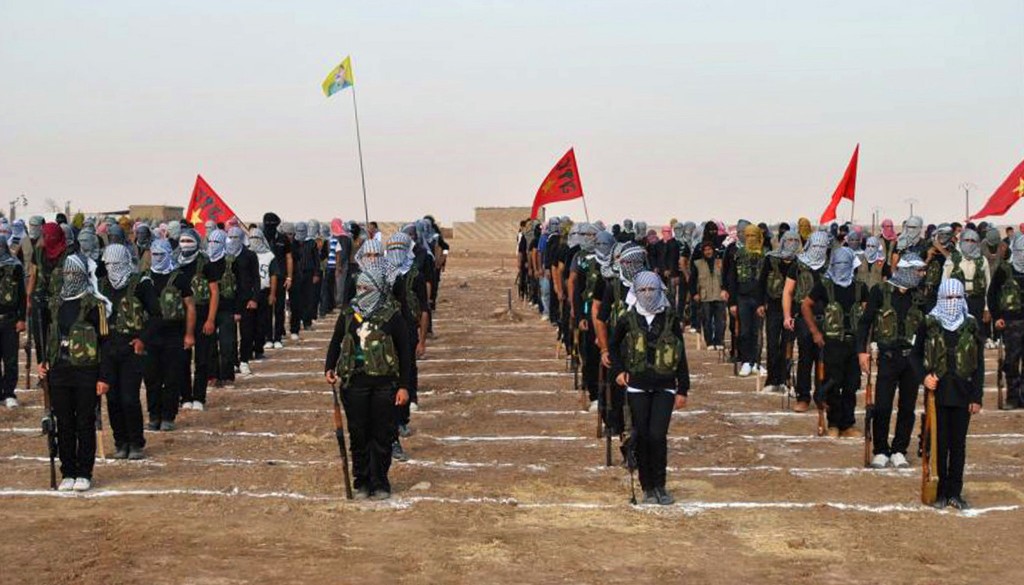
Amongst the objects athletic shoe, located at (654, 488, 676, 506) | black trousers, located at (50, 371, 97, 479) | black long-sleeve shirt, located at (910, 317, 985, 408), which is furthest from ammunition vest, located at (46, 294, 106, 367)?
black long-sleeve shirt, located at (910, 317, 985, 408)

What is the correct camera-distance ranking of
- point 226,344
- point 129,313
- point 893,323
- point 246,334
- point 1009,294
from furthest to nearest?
point 246,334, point 226,344, point 1009,294, point 129,313, point 893,323

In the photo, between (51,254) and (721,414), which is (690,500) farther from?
(51,254)

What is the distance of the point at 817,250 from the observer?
12.3m

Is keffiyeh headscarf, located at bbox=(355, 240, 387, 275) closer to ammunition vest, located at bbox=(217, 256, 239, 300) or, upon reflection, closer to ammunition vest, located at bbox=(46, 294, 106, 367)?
ammunition vest, located at bbox=(46, 294, 106, 367)

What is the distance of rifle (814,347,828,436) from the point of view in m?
12.2

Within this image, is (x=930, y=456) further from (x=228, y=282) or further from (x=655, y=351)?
(x=228, y=282)

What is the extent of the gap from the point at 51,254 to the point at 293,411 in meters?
3.74

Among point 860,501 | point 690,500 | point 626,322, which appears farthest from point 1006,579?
point 626,322

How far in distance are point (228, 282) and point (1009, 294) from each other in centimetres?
1000

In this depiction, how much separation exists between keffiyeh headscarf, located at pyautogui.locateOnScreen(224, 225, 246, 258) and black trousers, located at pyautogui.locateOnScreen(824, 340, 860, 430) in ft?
26.5

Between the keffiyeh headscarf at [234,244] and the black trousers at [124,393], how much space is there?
449 cm

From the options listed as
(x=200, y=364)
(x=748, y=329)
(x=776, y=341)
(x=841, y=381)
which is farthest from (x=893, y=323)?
(x=200, y=364)

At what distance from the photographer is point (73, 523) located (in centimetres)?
884

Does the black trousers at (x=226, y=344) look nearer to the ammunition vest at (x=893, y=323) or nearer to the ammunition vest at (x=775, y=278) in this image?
the ammunition vest at (x=775, y=278)
